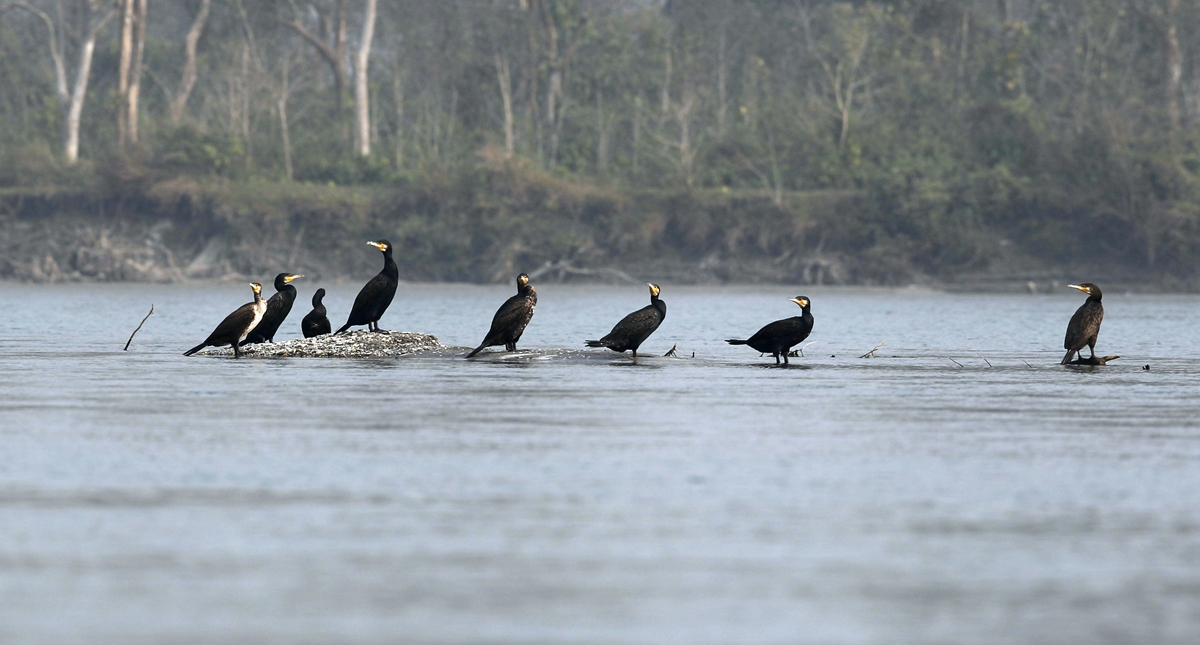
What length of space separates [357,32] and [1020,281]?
40329 millimetres

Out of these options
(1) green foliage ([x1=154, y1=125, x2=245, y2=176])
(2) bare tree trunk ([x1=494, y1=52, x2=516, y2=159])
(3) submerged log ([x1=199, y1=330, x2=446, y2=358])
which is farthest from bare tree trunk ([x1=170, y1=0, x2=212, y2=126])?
(3) submerged log ([x1=199, y1=330, x2=446, y2=358])

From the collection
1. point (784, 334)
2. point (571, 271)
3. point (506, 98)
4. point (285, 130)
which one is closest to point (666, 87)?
point (506, 98)

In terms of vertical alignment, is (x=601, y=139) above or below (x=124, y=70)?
below

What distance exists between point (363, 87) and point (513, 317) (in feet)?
184

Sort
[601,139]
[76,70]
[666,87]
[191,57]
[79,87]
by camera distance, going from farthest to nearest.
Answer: [191,57] → [601,139] → [76,70] → [79,87] → [666,87]

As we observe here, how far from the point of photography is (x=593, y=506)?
12016 millimetres

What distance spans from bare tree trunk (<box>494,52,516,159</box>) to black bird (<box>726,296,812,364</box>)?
5024cm

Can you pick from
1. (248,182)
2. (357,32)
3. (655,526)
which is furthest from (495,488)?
(357,32)

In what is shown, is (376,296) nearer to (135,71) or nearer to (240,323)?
(240,323)

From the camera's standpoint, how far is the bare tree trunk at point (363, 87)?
259 feet

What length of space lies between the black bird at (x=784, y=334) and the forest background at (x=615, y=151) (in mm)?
44924

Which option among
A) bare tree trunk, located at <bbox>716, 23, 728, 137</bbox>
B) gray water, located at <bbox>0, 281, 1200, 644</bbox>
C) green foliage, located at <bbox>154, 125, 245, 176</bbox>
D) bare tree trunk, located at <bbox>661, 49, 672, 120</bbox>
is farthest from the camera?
bare tree trunk, located at <bbox>716, 23, 728, 137</bbox>

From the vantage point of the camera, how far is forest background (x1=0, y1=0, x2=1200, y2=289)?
71188 millimetres

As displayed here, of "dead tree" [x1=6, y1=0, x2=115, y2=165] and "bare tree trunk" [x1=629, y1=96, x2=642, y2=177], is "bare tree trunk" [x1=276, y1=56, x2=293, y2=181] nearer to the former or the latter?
"dead tree" [x1=6, y1=0, x2=115, y2=165]
